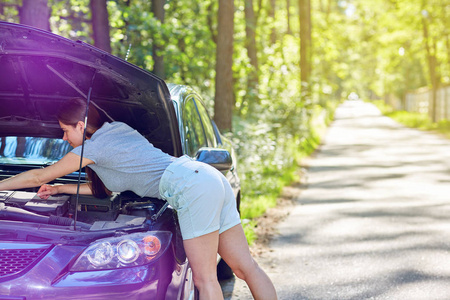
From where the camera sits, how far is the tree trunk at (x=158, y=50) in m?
13.2

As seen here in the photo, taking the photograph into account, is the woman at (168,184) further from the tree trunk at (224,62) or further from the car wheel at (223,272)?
the tree trunk at (224,62)

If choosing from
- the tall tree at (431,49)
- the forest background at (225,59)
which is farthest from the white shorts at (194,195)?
the tall tree at (431,49)

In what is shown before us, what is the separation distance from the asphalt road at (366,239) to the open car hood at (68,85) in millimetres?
1866

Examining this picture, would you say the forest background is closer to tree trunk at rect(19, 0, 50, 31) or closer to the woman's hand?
tree trunk at rect(19, 0, 50, 31)

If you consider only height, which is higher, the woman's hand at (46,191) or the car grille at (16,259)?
the woman's hand at (46,191)

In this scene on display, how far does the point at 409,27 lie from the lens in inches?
1508

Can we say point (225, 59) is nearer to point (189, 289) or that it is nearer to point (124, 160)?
point (124, 160)

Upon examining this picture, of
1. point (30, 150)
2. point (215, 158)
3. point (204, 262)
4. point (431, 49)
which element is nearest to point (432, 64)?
point (431, 49)

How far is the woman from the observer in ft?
12.2

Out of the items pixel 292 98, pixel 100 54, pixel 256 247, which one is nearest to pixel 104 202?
pixel 100 54

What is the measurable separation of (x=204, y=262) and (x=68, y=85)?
1.54 m

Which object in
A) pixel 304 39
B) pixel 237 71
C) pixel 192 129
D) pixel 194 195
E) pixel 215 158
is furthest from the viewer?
pixel 304 39

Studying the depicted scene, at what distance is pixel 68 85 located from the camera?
4414mm

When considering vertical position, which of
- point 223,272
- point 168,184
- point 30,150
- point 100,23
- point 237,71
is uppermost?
point 100,23
